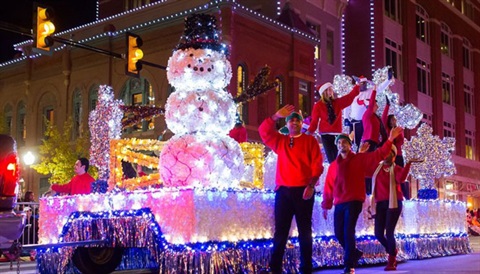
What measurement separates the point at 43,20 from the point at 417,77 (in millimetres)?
30717

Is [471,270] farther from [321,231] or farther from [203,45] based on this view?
[203,45]

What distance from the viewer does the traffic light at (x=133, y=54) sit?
17.1 m

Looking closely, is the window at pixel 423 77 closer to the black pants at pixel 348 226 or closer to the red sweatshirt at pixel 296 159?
the black pants at pixel 348 226

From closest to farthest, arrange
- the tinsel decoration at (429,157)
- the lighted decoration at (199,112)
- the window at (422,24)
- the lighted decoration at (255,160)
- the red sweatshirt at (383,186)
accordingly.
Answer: the lighted decoration at (199,112) → the lighted decoration at (255,160) → the red sweatshirt at (383,186) → the tinsel decoration at (429,157) → the window at (422,24)

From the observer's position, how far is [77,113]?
33.4 meters

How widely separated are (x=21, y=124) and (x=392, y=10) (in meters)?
21.8

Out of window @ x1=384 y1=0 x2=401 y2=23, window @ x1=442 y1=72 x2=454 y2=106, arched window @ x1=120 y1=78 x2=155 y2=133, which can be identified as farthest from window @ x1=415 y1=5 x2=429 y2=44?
arched window @ x1=120 y1=78 x2=155 y2=133

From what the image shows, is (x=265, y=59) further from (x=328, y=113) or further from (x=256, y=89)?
(x=328, y=113)

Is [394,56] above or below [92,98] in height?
above

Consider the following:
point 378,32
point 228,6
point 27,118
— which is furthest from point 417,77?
point 27,118

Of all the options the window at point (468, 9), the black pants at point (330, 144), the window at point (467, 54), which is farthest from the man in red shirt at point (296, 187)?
the window at point (468, 9)

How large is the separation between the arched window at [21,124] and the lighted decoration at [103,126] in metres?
23.3

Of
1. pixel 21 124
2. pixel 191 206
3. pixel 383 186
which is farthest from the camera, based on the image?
pixel 21 124

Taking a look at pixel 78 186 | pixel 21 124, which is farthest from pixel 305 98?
pixel 78 186
